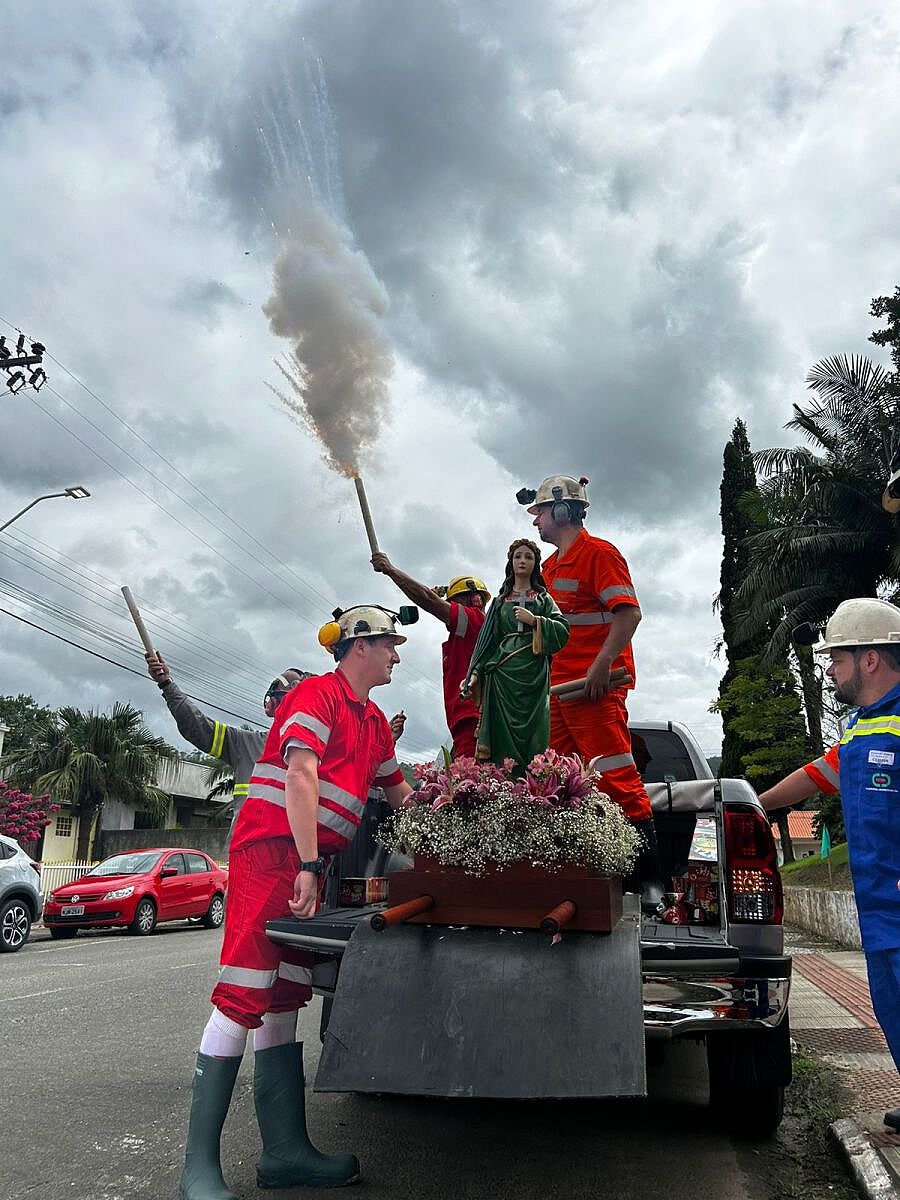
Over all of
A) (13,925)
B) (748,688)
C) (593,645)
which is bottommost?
(13,925)

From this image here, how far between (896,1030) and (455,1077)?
1.82 meters

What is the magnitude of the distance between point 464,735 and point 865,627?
2126 mm

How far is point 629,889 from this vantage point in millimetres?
4504

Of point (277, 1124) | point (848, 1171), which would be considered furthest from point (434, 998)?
point (848, 1171)

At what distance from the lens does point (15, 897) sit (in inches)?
556

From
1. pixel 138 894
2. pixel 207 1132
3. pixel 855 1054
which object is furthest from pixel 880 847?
pixel 138 894

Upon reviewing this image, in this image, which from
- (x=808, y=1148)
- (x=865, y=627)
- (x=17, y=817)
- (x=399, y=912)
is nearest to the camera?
(x=399, y=912)

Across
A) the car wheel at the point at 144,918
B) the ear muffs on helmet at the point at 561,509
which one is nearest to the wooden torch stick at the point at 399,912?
the ear muffs on helmet at the point at 561,509

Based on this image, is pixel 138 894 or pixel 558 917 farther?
pixel 138 894

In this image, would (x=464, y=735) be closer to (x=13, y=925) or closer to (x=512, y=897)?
(x=512, y=897)

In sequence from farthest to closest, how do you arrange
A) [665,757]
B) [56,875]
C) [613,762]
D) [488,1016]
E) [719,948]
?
[56,875] < [665,757] < [613,762] < [719,948] < [488,1016]

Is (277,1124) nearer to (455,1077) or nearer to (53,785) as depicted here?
(455,1077)

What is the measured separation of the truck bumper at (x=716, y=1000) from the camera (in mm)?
3504

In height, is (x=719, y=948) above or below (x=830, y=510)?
below
